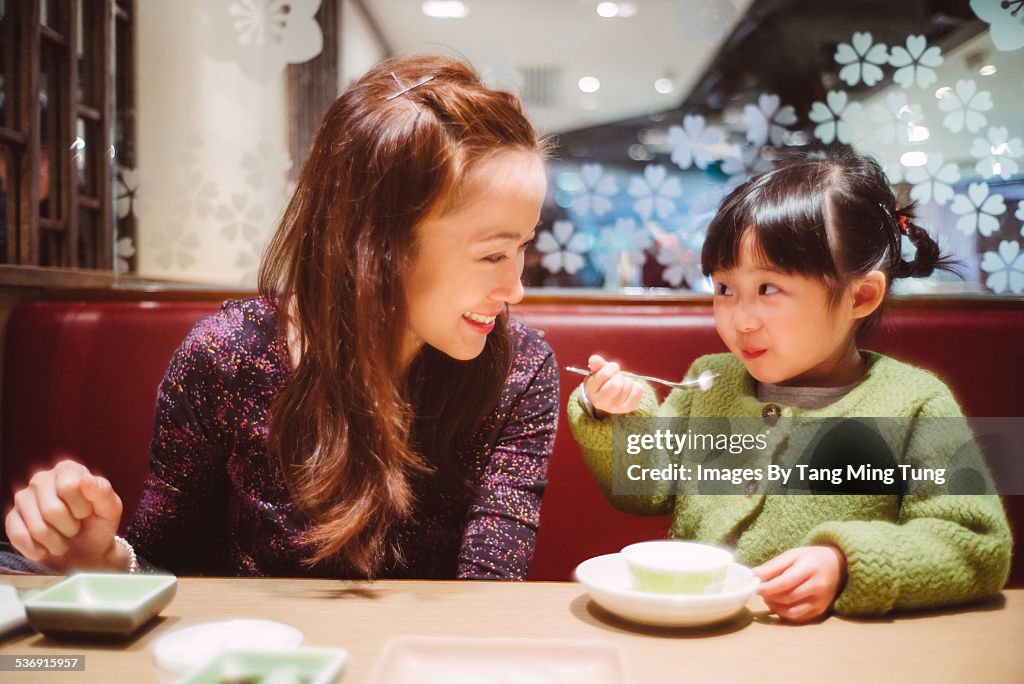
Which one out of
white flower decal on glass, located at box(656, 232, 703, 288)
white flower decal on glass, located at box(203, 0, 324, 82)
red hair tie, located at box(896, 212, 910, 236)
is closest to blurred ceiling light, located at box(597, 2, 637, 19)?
white flower decal on glass, located at box(656, 232, 703, 288)

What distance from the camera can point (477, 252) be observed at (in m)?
0.89

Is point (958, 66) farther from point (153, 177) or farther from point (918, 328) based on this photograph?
point (153, 177)

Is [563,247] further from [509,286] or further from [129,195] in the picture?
[129,195]

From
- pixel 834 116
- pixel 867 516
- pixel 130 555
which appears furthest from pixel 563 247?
pixel 130 555

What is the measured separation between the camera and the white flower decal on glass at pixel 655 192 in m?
1.62

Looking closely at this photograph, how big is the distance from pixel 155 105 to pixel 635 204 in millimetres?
1071

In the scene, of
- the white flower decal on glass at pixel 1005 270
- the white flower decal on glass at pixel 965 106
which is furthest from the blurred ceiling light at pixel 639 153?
the white flower decal on glass at pixel 1005 270

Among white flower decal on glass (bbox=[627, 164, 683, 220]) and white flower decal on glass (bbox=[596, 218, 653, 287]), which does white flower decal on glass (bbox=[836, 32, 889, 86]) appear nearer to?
white flower decal on glass (bbox=[627, 164, 683, 220])

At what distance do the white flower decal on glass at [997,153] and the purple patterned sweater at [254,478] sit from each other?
1.01 metres

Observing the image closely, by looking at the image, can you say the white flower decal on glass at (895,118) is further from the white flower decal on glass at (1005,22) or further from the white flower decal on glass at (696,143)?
the white flower decal on glass at (696,143)

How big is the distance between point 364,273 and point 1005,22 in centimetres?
116

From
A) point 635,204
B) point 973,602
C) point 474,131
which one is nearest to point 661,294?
point 635,204

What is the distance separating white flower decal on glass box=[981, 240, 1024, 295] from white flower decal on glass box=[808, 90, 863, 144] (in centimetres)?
35

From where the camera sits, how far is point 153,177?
1669 millimetres
